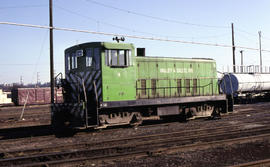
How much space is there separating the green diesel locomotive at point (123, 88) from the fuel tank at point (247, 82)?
10546 millimetres

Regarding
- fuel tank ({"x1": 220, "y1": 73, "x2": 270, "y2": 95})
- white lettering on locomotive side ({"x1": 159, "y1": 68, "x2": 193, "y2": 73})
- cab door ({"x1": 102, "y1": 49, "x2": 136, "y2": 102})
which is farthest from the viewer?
fuel tank ({"x1": 220, "y1": 73, "x2": 270, "y2": 95})

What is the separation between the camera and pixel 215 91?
46.9ft

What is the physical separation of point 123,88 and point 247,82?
1692 cm

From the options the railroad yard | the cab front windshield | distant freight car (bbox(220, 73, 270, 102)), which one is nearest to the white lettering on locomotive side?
the cab front windshield

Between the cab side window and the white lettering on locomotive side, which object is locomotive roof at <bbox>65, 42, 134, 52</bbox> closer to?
the cab side window

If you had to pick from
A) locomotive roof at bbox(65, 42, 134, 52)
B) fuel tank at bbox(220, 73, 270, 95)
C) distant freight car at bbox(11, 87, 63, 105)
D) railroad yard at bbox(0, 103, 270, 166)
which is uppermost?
locomotive roof at bbox(65, 42, 134, 52)

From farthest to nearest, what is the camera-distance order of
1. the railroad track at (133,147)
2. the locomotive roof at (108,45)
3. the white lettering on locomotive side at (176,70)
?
1. the white lettering on locomotive side at (176,70)
2. the locomotive roof at (108,45)
3. the railroad track at (133,147)

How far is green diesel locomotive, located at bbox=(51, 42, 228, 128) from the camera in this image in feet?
33.7

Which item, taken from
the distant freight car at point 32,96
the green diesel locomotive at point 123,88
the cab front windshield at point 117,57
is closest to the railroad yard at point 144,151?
the green diesel locomotive at point 123,88

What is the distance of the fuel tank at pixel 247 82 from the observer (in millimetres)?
23472

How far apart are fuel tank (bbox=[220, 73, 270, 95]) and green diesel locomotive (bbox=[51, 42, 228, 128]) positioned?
10.5m

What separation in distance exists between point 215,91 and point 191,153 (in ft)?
26.4

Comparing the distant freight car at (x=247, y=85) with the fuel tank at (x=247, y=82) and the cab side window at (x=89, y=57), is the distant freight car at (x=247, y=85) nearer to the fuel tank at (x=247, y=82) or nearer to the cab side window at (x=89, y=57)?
the fuel tank at (x=247, y=82)

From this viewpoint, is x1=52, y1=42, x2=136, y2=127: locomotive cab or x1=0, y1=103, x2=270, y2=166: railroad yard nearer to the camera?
x1=0, y1=103, x2=270, y2=166: railroad yard
